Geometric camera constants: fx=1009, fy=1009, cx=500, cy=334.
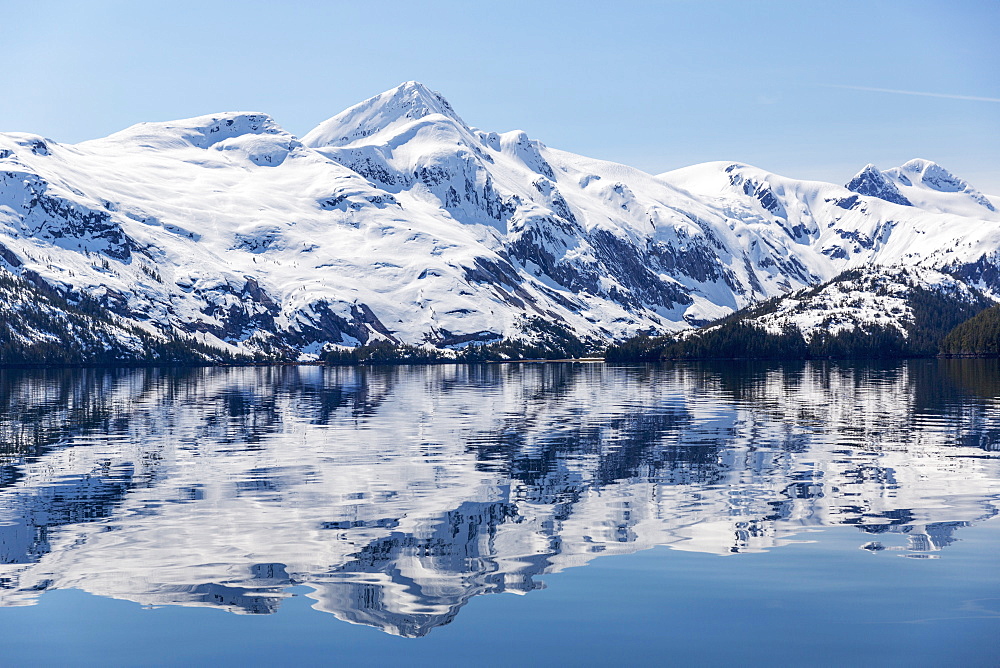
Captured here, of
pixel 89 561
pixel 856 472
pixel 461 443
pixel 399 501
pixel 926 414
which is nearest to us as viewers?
pixel 89 561

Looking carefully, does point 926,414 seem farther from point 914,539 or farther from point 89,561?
point 89,561

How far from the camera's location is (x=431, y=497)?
5559 cm

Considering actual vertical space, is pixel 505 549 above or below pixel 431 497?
below

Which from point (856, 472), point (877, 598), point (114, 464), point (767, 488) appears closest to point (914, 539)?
point (877, 598)

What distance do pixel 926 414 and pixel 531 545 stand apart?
80.9m

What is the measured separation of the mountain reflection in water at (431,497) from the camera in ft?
123

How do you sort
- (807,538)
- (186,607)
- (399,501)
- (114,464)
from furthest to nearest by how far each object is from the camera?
(114,464)
(399,501)
(807,538)
(186,607)

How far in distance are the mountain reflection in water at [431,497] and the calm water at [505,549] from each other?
233 mm

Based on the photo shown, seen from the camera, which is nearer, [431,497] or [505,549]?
[505,549]

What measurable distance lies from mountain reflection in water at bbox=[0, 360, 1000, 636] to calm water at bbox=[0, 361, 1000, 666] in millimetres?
233

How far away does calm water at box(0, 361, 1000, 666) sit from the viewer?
29641mm

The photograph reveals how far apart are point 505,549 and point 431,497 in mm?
14621

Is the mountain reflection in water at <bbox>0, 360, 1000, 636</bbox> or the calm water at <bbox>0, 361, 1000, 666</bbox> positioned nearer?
the calm water at <bbox>0, 361, 1000, 666</bbox>

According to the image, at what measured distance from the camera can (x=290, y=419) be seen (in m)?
115
